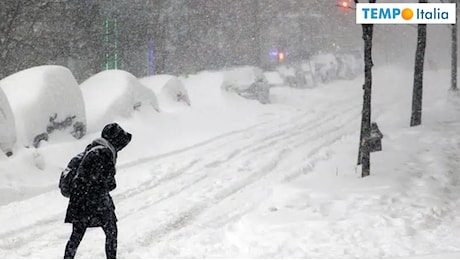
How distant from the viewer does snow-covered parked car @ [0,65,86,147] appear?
442 inches

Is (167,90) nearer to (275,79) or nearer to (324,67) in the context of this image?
(275,79)

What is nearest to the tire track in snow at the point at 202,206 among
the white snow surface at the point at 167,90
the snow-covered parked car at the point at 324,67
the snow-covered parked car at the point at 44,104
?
the snow-covered parked car at the point at 44,104

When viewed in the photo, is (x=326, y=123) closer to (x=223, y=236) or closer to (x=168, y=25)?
(x=223, y=236)

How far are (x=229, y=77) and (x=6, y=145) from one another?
14.1 m

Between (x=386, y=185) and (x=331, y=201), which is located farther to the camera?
(x=386, y=185)

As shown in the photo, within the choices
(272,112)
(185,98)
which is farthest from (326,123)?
(185,98)

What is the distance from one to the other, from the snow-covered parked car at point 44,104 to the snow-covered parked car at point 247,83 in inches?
418

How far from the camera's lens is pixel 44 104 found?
11.6 meters

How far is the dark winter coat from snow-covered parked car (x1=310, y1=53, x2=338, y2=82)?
29161 millimetres

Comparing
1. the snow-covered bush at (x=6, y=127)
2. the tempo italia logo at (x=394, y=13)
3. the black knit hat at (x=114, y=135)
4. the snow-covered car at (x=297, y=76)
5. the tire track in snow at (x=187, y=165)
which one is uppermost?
the tempo italia logo at (x=394, y=13)

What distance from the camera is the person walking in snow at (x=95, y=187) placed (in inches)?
198

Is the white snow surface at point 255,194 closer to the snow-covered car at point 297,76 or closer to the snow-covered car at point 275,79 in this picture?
A: the snow-covered car at point 275,79

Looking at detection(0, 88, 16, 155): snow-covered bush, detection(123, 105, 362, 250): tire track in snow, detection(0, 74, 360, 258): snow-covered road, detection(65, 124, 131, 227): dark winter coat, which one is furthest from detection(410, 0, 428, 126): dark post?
detection(65, 124, 131, 227): dark winter coat

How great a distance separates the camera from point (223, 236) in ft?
23.7
